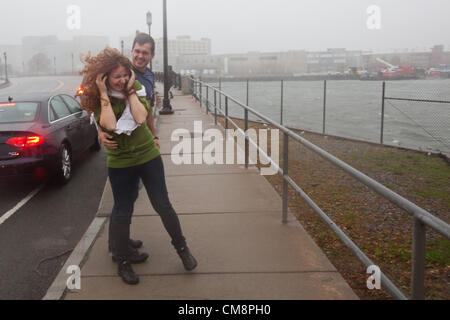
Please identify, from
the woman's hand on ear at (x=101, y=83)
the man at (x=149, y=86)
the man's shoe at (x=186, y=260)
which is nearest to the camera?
the woman's hand on ear at (x=101, y=83)

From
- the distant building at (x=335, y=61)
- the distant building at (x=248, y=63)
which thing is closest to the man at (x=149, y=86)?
the distant building at (x=335, y=61)

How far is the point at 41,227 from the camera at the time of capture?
5488 millimetres

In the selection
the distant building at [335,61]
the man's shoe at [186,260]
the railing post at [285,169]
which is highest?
the distant building at [335,61]

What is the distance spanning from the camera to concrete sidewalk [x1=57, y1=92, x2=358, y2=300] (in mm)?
3436

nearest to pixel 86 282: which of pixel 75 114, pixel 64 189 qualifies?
pixel 64 189

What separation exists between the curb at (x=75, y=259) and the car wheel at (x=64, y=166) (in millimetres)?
2239

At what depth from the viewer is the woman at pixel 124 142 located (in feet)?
10.8

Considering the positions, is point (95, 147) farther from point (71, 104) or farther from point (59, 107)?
point (59, 107)

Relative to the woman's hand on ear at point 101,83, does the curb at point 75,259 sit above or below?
below

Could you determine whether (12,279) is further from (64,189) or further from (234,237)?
(64,189)

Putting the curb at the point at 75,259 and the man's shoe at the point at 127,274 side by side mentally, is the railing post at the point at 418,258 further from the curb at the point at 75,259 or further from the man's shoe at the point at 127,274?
the curb at the point at 75,259

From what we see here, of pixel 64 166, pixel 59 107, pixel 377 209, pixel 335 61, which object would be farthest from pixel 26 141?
pixel 335 61
